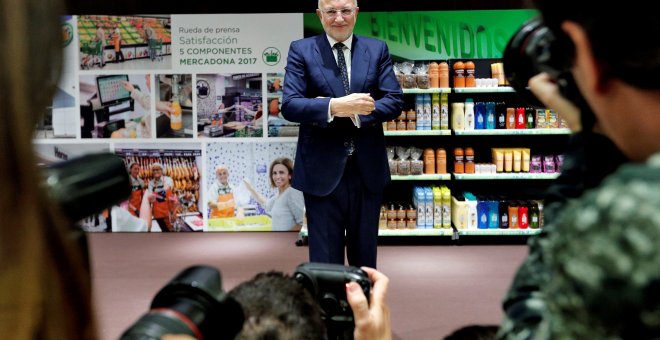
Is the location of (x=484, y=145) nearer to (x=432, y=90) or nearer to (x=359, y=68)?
(x=432, y=90)

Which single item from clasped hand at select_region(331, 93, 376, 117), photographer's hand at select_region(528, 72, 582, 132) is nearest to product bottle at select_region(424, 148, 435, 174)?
clasped hand at select_region(331, 93, 376, 117)

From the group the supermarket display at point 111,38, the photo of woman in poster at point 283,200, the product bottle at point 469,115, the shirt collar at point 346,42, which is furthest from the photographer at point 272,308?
the supermarket display at point 111,38

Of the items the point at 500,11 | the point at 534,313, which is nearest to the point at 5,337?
the point at 534,313

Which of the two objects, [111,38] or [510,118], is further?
[111,38]

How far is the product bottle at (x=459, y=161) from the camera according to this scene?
5.61m

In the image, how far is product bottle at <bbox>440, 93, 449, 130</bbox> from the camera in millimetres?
5555

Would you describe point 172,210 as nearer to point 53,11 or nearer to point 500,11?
point 500,11

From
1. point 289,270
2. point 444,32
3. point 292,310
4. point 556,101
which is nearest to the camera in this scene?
point 556,101

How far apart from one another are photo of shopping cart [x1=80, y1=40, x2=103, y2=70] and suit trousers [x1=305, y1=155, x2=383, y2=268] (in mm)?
4160

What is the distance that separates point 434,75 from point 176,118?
8.63 feet

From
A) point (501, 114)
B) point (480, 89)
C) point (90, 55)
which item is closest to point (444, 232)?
point (501, 114)

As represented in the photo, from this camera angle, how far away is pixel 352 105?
2594 mm

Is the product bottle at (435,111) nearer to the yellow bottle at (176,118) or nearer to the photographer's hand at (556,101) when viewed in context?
the yellow bottle at (176,118)

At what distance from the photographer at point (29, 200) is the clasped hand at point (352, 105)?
81.3 inches
